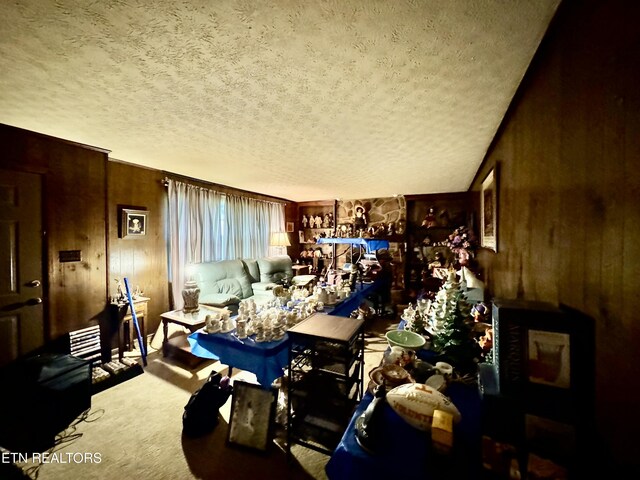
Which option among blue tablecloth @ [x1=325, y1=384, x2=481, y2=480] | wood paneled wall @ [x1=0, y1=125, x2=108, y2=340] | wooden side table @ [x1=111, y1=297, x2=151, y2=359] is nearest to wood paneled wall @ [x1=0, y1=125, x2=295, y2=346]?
wood paneled wall @ [x1=0, y1=125, x2=108, y2=340]

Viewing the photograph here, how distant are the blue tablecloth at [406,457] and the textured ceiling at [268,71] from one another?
1682mm

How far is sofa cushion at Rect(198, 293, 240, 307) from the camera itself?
3.58 metres

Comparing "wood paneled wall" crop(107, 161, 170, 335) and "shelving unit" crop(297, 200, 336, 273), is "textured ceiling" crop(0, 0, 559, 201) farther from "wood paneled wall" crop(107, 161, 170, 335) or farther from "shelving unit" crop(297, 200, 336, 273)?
"shelving unit" crop(297, 200, 336, 273)

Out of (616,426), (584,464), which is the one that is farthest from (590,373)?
(584,464)

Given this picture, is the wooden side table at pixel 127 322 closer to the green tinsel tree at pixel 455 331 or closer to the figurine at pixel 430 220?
the green tinsel tree at pixel 455 331

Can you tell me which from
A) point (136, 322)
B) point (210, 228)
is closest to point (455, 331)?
point (136, 322)

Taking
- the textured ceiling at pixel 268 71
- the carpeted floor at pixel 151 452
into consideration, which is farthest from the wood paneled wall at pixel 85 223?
the carpeted floor at pixel 151 452

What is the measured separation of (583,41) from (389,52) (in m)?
0.73

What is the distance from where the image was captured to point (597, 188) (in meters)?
0.76

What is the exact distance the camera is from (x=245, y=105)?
1.79 metres

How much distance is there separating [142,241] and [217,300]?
1364 mm

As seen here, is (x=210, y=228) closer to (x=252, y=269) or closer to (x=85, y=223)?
(x=252, y=269)

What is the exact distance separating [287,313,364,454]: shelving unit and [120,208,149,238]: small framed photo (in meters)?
2.98

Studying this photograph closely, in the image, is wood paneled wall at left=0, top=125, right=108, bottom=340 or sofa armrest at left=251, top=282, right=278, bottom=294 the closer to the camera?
wood paneled wall at left=0, top=125, right=108, bottom=340
